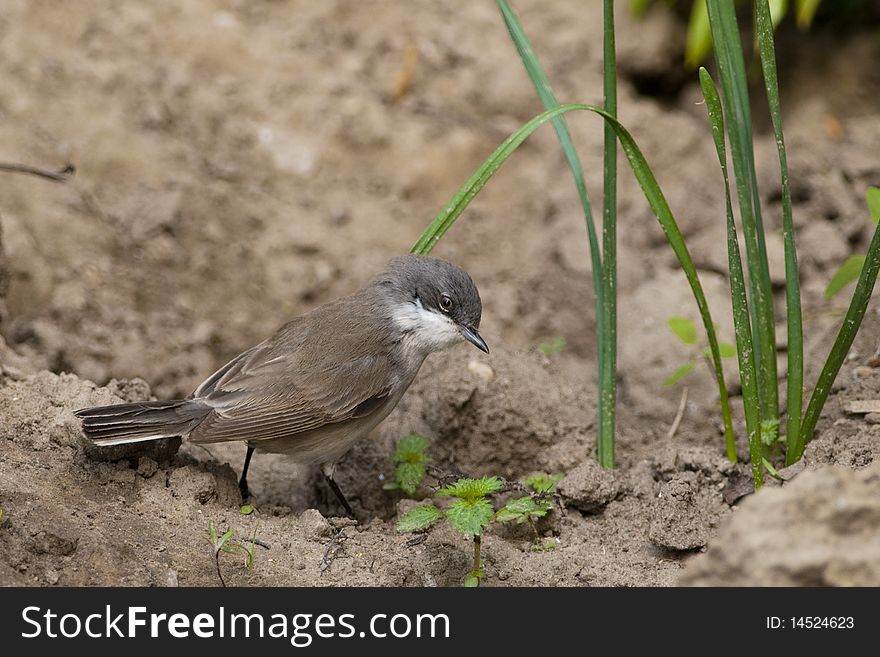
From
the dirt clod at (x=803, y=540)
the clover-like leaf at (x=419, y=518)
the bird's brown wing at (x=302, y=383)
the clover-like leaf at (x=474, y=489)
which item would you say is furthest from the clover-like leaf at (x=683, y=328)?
the dirt clod at (x=803, y=540)

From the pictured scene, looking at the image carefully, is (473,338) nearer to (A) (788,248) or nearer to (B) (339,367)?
(B) (339,367)

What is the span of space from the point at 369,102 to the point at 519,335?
7.25 ft

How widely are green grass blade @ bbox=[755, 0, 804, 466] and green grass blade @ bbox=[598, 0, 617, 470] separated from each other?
594 mm

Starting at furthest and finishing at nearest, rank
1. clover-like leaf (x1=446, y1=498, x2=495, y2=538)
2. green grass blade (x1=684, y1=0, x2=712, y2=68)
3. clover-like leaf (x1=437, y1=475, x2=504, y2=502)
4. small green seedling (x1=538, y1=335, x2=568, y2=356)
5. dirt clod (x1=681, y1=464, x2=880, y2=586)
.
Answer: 1. green grass blade (x1=684, y1=0, x2=712, y2=68)
2. small green seedling (x1=538, y1=335, x2=568, y2=356)
3. clover-like leaf (x1=437, y1=475, x2=504, y2=502)
4. clover-like leaf (x1=446, y1=498, x2=495, y2=538)
5. dirt clod (x1=681, y1=464, x2=880, y2=586)

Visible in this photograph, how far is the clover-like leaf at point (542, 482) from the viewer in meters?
4.48

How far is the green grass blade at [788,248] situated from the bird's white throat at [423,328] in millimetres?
1547

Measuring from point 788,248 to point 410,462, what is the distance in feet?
6.32

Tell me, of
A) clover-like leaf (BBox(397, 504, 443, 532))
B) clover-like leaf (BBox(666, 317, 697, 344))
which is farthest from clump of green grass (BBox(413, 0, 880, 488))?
clover-like leaf (BBox(397, 504, 443, 532))

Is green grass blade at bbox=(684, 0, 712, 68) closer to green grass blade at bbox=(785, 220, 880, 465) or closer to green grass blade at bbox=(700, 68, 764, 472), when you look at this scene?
green grass blade at bbox=(700, 68, 764, 472)

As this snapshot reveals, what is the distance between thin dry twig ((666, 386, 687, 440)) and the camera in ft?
17.5

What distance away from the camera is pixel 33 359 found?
5.34m

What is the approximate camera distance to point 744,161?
4.14m

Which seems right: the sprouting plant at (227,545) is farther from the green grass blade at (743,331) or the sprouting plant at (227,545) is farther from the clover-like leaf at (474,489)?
the green grass blade at (743,331)
